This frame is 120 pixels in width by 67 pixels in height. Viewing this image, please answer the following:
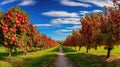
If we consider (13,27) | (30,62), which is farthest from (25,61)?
(13,27)

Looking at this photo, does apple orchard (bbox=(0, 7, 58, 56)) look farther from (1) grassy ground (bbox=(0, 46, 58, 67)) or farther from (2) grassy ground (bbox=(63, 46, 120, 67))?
(2) grassy ground (bbox=(63, 46, 120, 67))

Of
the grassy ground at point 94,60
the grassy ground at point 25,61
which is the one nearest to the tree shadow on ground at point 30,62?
the grassy ground at point 25,61

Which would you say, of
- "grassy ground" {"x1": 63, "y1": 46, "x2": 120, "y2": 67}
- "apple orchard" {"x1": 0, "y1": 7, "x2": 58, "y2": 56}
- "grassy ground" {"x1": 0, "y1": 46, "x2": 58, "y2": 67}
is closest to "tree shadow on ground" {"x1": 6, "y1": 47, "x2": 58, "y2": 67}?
"grassy ground" {"x1": 0, "y1": 46, "x2": 58, "y2": 67}

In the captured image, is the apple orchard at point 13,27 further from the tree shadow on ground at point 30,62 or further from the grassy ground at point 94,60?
the grassy ground at point 94,60

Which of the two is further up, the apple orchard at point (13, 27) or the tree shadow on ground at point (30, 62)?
the apple orchard at point (13, 27)

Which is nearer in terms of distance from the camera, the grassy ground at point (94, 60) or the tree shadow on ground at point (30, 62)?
the grassy ground at point (94, 60)

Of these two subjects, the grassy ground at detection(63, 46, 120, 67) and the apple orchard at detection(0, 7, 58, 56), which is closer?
the grassy ground at detection(63, 46, 120, 67)

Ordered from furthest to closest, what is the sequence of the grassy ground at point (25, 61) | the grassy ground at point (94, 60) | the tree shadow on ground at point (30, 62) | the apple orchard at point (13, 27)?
the apple orchard at point (13, 27), the tree shadow on ground at point (30, 62), the grassy ground at point (94, 60), the grassy ground at point (25, 61)

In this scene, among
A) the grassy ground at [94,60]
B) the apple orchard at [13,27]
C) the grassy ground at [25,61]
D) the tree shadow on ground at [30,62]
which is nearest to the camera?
the grassy ground at [25,61]

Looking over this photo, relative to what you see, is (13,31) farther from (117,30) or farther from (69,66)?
(117,30)

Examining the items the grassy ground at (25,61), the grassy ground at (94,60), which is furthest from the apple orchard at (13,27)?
the grassy ground at (94,60)

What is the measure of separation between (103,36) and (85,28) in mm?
19362

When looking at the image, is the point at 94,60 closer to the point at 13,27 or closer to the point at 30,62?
the point at 30,62

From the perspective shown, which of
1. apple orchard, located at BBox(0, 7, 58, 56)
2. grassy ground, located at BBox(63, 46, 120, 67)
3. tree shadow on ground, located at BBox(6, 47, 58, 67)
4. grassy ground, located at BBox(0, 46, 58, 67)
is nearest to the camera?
grassy ground, located at BBox(0, 46, 58, 67)
